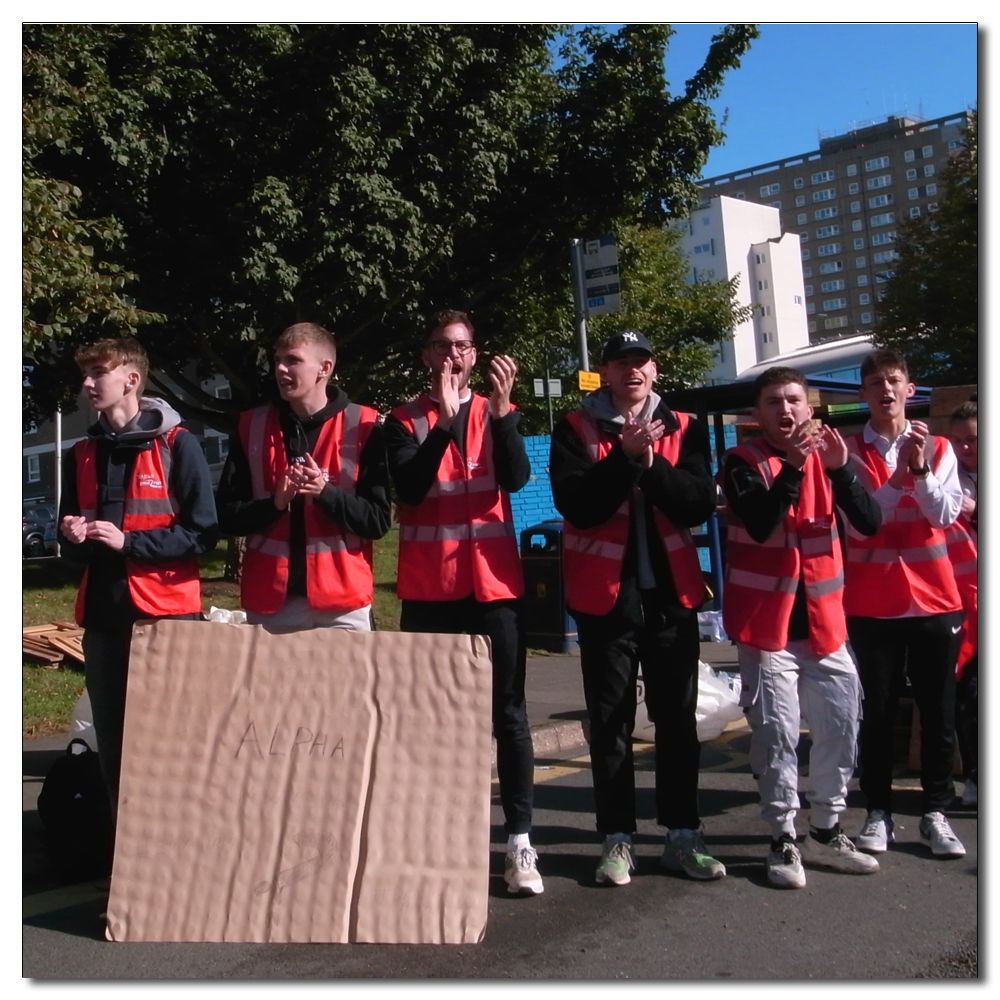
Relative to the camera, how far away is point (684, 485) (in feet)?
13.8

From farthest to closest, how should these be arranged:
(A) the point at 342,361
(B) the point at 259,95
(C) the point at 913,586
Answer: (A) the point at 342,361, (B) the point at 259,95, (C) the point at 913,586

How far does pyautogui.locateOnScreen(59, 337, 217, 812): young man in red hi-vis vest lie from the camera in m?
4.07

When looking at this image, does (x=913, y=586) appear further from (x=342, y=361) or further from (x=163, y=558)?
(x=342, y=361)

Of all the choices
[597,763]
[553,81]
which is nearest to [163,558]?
[597,763]

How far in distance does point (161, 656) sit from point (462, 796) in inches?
43.3

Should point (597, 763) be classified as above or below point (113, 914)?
above

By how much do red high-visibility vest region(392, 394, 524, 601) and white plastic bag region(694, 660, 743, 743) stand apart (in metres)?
2.68

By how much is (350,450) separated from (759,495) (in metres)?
1.53

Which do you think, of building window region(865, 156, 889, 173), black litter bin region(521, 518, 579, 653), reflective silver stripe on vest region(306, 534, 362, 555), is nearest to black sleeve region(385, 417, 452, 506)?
reflective silver stripe on vest region(306, 534, 362, 555)

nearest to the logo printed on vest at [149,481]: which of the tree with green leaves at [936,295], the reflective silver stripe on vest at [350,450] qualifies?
the reflective silver stripe on vest at [350,450]

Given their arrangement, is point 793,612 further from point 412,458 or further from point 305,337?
point 305,337

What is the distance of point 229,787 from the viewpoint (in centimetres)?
379

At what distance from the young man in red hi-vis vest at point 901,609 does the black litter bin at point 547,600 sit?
7.70 m

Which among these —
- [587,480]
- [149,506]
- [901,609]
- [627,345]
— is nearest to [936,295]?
[901,609]
